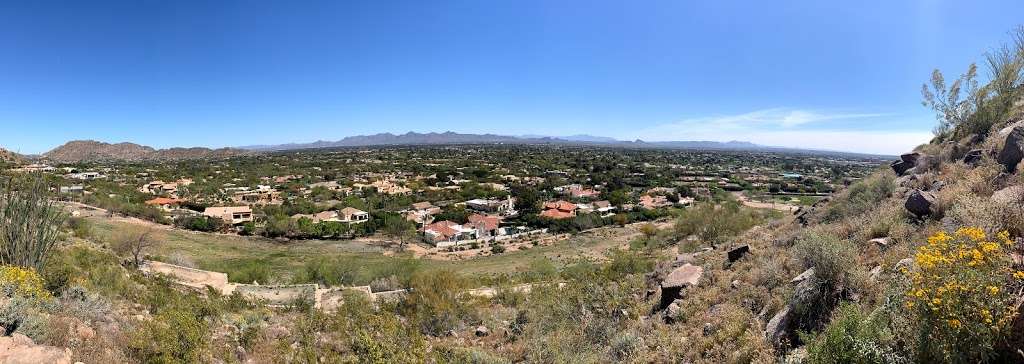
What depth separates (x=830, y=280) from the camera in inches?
275

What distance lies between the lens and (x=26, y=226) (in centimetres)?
1195

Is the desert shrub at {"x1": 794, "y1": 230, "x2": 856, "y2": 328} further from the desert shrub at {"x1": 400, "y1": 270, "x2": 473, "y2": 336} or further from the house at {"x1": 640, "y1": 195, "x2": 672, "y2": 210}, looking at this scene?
the house at {"x1": 640, "y1": 195, "x2": 672, "y2": 210}

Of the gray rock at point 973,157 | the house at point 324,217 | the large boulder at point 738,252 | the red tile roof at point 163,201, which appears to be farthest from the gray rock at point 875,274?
the red tile roof at point 163,201

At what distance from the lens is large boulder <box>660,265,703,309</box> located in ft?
36.4

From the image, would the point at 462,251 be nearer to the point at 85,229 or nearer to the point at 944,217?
the point at 85,229

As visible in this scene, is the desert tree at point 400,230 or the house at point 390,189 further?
the house at point 390,189

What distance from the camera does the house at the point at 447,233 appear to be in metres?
46.2

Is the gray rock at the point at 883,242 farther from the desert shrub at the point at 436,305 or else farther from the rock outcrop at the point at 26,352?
the rock outcrop at the point at 26,352

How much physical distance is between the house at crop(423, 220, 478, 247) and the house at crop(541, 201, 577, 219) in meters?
12.1

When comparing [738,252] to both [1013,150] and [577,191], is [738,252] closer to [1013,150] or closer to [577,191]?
[1013,150]

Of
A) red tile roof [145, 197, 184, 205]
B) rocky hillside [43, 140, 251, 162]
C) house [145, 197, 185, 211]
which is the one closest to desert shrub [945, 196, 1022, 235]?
house [145, 197, 185, 211]

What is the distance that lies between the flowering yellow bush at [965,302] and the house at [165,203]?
6664cm

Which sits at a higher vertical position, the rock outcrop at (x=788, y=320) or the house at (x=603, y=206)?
the rock outcrop at (x=788, y=320)

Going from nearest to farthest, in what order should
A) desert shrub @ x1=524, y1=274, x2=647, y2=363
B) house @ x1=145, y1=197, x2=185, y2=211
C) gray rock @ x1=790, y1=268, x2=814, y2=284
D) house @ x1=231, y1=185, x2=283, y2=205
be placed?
gray rock @ x1=790, y1=268, x2=814, y2=284 < desert shrub @ x1=524, y1=274, x2=647, y2=363 < house @ x1=145, y1=197, x2=185, y2=211 < house @ x1=231, y1=185, x2=283, y2=205
